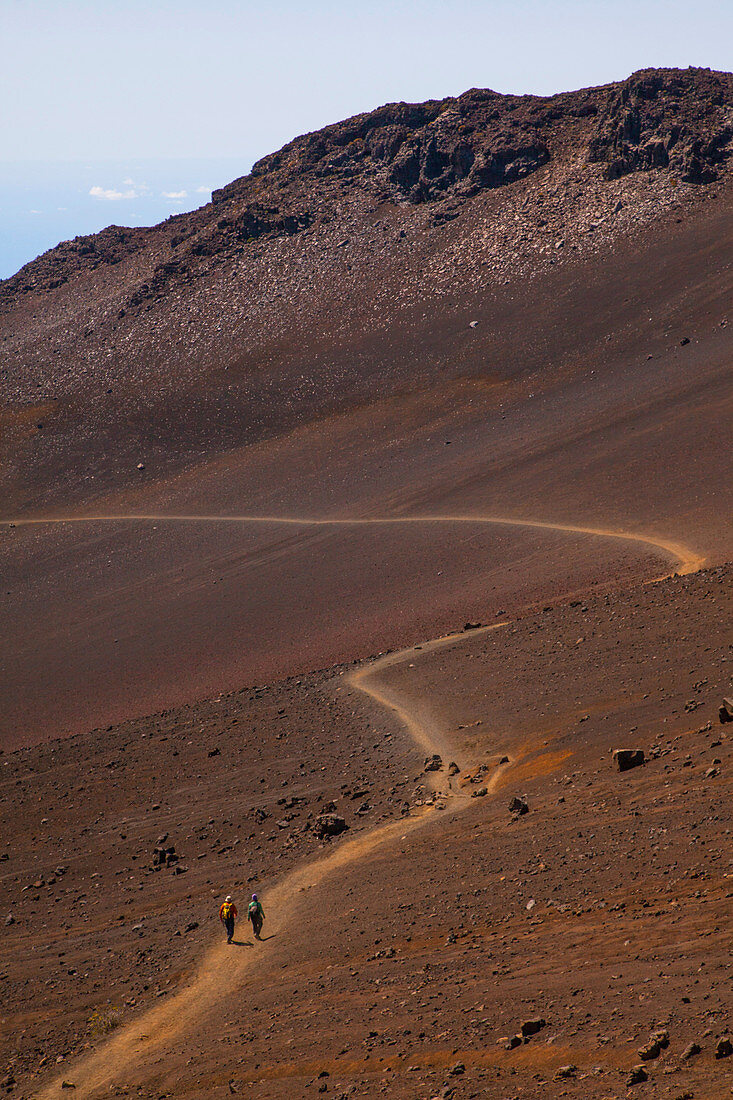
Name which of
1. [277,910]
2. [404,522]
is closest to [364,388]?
[404,522]

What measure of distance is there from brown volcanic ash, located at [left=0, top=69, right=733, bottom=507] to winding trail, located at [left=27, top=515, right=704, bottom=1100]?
3072cm

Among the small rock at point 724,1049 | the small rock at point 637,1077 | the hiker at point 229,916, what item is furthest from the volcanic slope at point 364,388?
the small rock at point 724,1049

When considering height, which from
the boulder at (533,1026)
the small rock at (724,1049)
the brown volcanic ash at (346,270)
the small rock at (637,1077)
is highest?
the brown volcanic ash at (346,270)

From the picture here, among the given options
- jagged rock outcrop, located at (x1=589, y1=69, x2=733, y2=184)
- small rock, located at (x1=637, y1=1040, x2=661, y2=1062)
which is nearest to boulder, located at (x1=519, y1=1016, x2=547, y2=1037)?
small rock, located at (x1=637, y1=1040, x2=661, y2=1062)

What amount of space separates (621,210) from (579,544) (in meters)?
34.0

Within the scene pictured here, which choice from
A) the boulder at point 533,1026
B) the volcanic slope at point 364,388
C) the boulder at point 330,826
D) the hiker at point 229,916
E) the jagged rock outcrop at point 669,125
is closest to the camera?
the boulder at point 533,1026

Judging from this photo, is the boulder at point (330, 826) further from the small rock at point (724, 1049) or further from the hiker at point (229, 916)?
the small rock at point (724, 1049)

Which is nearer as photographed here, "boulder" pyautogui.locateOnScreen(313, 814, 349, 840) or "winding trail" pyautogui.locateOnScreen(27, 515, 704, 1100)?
"winding trail" pyautogui.locateOnScreen(27, 515, 704, 1100)

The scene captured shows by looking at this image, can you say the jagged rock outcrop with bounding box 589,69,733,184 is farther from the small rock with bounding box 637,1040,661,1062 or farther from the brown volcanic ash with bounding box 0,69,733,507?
the small rock with bounding box 637,1040,661,1062

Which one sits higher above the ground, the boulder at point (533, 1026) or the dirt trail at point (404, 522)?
the dirt trail at point (404, 522)

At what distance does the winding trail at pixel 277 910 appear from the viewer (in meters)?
11.4

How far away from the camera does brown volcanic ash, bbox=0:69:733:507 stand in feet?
177

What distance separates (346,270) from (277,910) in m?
54.0

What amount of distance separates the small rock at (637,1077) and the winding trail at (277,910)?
586 cm
